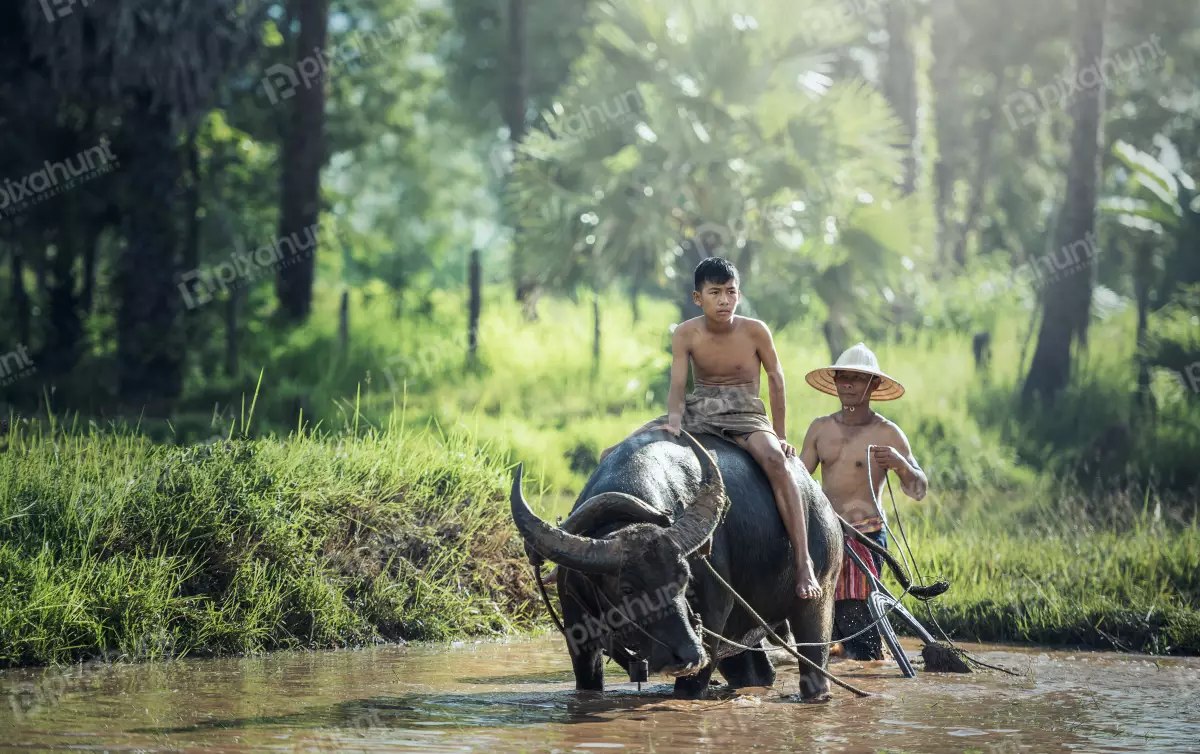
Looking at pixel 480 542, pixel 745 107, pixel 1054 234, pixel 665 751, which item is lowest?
pixel 665 751

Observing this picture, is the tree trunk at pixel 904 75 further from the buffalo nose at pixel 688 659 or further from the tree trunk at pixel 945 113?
the buffalo nose at pixel 688 659

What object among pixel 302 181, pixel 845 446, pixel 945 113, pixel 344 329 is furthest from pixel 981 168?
pixel 845 446

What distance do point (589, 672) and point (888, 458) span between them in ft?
7.98

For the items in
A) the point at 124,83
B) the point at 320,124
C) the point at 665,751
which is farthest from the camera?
the point at 320,124

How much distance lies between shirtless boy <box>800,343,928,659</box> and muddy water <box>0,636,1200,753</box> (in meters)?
0.50

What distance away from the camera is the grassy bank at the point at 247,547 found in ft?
28.2

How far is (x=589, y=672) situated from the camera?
25.5ft

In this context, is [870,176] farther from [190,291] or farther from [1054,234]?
[190,291]

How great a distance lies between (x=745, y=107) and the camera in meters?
22.0

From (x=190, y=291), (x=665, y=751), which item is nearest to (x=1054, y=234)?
(x=190, y=291)

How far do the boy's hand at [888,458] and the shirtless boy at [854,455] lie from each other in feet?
0.22

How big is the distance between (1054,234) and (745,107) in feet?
17.6

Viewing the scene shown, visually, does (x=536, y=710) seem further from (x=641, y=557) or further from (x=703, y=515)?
(x=703, y=515)

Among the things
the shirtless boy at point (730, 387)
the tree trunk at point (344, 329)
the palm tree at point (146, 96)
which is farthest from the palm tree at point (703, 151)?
the shirtless boy at point (730, 387)
